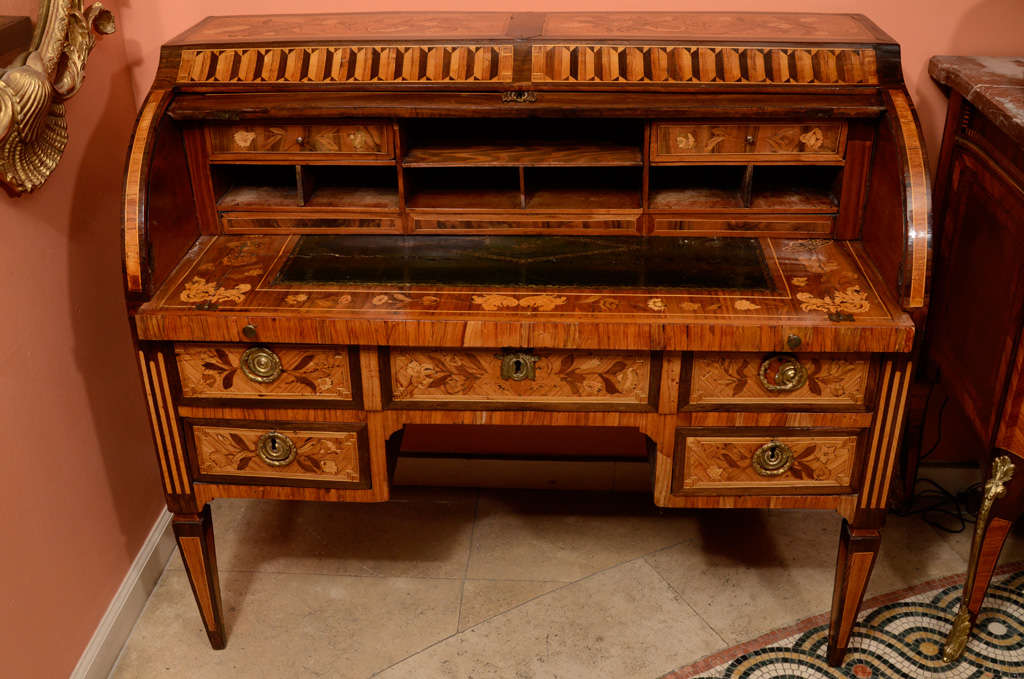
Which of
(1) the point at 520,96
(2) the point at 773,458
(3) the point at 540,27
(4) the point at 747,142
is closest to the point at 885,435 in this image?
(2) the point at 773,458

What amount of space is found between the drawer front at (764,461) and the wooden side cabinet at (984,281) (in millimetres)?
348

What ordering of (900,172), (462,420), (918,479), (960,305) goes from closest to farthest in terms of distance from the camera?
(900,172), (462,420), (960,305), (918,479)

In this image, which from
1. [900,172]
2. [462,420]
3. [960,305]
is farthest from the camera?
[960,305]

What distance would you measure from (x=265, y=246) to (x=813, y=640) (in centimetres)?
156

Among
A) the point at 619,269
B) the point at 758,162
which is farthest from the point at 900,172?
the point at 619,269

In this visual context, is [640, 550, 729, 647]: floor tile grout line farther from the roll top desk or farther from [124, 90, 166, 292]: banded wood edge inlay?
[124, 90, 166, 292]: banded wood edge inlay

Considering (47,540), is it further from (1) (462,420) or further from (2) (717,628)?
(2) (717,628)

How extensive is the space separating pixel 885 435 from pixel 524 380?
71 cm

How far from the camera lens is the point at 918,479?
2.81m

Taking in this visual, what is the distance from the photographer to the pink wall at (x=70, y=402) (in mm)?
1880

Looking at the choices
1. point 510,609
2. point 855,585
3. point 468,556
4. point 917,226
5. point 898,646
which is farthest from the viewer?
point 468,556

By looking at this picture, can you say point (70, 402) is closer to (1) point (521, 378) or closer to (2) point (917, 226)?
(1) point (521, 378)

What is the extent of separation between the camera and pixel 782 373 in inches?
71.3

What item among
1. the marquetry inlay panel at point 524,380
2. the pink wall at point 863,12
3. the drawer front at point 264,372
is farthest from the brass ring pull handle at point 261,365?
the pink wall at point 863,12
